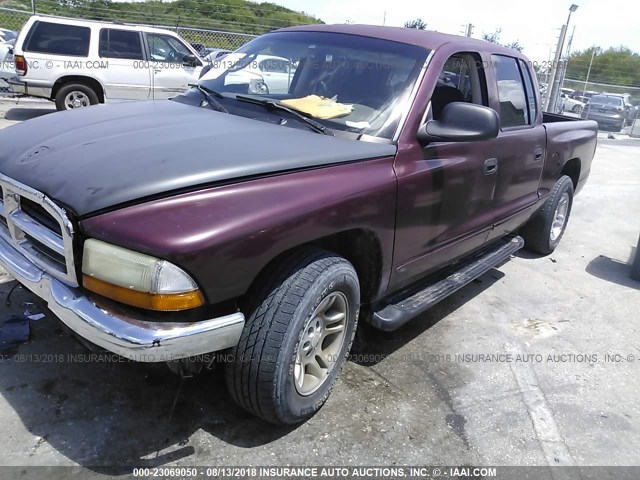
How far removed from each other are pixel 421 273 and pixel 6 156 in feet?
7.52

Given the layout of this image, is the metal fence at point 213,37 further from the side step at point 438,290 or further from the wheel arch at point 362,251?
the wheel arch at point 362,251

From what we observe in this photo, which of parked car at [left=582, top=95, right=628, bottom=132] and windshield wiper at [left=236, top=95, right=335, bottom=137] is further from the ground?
windshield wiper at [left=236, top=95, right=335, bottom=137]

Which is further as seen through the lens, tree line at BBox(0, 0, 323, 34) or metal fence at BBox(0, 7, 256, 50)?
tree line at BBox(0, 0, 323, 34)

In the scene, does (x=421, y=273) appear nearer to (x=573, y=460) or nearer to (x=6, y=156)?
(x=573, y=460)

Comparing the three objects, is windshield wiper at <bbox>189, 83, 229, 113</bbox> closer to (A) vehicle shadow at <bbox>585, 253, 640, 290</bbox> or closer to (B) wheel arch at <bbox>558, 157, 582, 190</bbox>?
(B) wheel arch at <bbox>558, 157, 582, 190</bbox>

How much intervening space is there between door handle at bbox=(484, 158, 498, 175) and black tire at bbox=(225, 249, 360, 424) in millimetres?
1468

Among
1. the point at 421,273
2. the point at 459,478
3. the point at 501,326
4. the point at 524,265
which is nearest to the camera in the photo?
the point at 459,478

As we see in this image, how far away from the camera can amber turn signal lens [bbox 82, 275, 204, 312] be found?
6.41ft

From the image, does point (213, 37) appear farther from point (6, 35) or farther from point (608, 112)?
point (608, 112)

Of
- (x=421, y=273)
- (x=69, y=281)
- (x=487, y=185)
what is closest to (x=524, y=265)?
(x=487, y=185)

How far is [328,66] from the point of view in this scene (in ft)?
10.8

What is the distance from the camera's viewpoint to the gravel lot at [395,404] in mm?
2451

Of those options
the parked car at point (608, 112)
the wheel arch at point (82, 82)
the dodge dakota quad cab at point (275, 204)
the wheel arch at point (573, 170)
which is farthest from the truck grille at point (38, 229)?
the parked car at point (608, 112)

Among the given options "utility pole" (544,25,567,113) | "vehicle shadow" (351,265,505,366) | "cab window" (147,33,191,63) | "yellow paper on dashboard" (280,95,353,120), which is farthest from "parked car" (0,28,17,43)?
"vehicle shadow" (351,265,505,366)
